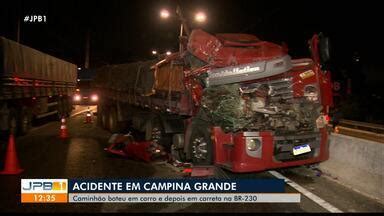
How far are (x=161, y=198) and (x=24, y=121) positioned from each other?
9986 millimetres

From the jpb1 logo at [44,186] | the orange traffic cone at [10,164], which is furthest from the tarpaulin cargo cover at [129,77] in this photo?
the jpb1 logo at [44,186]

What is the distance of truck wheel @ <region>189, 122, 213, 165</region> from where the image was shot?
758cm

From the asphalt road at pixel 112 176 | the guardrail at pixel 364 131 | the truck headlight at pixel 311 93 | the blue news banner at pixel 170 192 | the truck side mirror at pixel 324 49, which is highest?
the truck side mirror at pixel 324 49

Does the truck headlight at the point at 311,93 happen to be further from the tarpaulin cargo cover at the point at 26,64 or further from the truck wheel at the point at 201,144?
the tarpaulin cargo cover at the point at 26,64

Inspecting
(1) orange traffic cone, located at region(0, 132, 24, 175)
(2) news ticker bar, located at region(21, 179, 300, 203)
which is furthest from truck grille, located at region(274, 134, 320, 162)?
(1) orange traffic cone, located at region(0, 132, 24, 175)

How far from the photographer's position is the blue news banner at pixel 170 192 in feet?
19.5

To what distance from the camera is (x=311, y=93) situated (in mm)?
7766

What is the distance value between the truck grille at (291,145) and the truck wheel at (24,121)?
33.5 feet

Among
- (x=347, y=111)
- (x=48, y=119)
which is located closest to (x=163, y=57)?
(x=48, y=119)

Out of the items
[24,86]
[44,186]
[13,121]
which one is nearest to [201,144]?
[44,186]

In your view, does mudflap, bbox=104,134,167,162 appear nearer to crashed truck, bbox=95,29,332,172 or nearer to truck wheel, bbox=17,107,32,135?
crashed truck, bbox=95,29,332,172

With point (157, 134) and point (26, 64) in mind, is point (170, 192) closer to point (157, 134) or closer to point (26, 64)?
point (157, 134)

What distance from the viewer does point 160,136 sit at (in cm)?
1019

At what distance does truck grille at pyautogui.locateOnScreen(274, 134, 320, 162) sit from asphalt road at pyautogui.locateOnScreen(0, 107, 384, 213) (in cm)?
45
